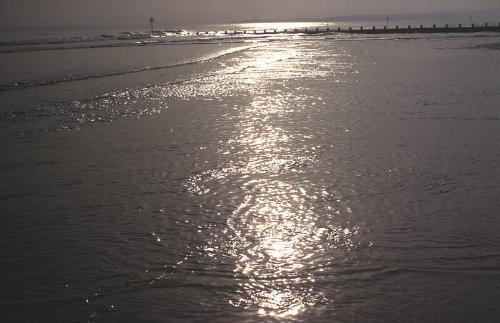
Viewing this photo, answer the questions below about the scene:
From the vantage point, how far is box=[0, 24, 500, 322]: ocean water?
4.29 metres

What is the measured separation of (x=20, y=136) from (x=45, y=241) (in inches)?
241

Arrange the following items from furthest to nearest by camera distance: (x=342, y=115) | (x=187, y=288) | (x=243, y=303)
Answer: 1. (x=342, y=115)
2. (x=187, y=288)
3. (x=243, y=303)

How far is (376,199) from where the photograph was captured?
21.6ft

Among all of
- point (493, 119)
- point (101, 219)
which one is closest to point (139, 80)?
point (493, 119)

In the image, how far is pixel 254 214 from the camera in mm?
6109

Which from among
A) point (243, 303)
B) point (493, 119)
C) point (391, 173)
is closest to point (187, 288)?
point (243, 303)

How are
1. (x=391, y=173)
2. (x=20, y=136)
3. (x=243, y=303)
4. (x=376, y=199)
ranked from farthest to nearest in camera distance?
(x=20, y=136) → (x=391, y=173) → (x=376, y=199) → (x=243, y=303)

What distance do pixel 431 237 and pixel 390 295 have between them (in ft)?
4.49

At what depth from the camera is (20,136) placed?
1081cm

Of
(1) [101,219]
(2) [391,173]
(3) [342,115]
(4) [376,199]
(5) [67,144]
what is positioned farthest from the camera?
(3) [342,115]

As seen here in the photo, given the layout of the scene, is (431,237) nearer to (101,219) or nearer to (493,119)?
(101,219)

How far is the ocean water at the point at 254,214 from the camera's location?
4289 mm

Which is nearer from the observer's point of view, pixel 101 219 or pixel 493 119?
pixel 101 219

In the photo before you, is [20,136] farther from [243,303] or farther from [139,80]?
[139,80]
